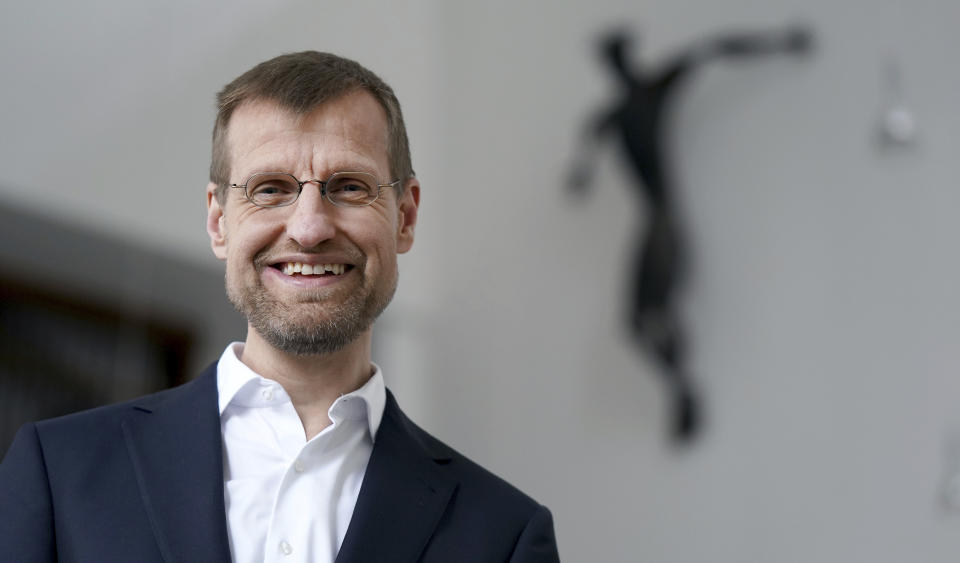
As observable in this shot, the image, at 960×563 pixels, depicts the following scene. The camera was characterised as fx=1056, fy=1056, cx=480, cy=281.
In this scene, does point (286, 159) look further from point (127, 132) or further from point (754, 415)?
point (754, 415)

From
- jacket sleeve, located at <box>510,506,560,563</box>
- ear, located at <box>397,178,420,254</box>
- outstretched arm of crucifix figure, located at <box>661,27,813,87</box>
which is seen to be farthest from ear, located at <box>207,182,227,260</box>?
outstretched arm of crucifix figure, located at <box>661,27,813,87</box>

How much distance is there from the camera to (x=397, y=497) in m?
1.25

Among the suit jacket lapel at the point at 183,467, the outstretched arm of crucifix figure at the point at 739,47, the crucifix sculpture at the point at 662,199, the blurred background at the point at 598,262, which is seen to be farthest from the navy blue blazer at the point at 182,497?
the outstretched arm of crucifix figure at the point at 739,47

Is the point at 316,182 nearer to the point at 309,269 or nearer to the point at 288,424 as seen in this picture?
the point at 309,269

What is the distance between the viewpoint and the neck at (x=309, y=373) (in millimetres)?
1271

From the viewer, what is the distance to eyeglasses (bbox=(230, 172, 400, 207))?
1228mm

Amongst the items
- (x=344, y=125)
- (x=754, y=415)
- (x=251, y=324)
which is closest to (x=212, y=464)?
(x=251, y=324)

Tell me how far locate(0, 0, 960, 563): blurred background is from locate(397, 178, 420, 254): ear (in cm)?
182

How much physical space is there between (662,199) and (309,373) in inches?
115

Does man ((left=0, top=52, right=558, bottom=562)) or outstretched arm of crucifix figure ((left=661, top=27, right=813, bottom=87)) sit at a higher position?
outstretched arm of crucifix figure ((left=661, top=27, right=813, bottom=87))

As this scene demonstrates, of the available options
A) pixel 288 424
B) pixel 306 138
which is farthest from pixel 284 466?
pixel 306 138

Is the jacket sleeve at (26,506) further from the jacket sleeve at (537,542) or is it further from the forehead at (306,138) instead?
the jacket sleeve at (537,542)

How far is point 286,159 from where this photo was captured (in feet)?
4.03

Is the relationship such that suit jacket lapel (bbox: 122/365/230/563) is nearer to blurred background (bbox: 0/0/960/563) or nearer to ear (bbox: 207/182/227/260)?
ear (bbox: 207/182/227/260)
